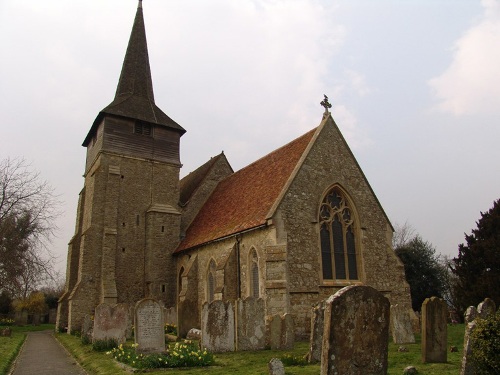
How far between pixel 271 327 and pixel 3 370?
7.02m

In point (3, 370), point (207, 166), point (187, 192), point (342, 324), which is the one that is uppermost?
point (207, 166)

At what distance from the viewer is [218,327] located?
39.8 ft

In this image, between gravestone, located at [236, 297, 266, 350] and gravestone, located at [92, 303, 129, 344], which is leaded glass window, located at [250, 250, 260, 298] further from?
gravestone, located at [92, 303, 129, 344]

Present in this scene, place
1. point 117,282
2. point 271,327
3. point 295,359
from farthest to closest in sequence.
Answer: point 117,282
point 271,327
point 295,359

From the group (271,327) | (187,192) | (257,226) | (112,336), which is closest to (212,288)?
(257,226)

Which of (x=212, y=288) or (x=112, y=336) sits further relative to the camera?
(x=212, y=288)

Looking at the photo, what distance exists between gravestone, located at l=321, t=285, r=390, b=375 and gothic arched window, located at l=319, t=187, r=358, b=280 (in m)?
10.1

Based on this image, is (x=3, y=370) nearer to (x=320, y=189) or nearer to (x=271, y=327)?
(x=271, y=327)

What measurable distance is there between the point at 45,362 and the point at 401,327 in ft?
34.6

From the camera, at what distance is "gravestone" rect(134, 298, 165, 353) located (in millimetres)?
10932

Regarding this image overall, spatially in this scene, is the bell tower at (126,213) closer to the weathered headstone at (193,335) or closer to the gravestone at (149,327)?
the weathered headstone at (193,335)

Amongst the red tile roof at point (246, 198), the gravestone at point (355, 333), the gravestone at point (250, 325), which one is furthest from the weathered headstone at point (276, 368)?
the red tile roof at point (246, 198)

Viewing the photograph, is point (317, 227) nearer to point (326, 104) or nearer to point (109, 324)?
point (326, 104)

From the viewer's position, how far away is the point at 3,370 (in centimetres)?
1034
